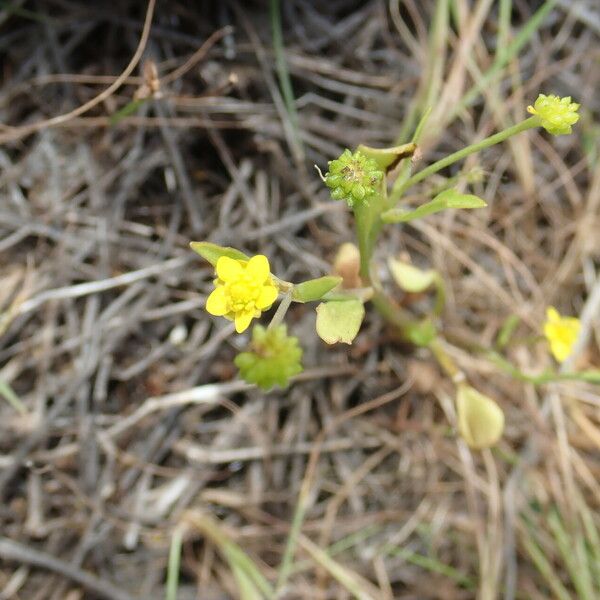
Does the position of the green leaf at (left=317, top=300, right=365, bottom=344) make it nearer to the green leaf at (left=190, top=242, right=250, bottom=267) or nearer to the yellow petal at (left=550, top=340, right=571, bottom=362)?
the green leaf at (left=190, top=242, right=250, bottom=267)

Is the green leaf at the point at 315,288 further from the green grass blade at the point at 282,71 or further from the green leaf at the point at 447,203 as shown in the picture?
the green grass blade at the point at 282,71

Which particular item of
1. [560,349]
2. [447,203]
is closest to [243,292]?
[447,203]

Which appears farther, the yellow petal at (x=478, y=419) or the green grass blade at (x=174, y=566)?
the green grass blade at (x=174, y=566)

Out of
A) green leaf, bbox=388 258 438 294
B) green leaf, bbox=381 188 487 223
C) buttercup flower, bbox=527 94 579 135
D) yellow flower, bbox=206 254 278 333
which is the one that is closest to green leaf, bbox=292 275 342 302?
yellow flower, bbox=206 254 278 333

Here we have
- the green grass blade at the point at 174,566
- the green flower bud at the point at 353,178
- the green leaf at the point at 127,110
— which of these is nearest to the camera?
the green flower bud at the point at 353,178

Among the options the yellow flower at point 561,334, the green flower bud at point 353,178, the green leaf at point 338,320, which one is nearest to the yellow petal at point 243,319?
the green leaf at point 338,320

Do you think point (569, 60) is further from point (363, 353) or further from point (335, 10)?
point (363, 353)
